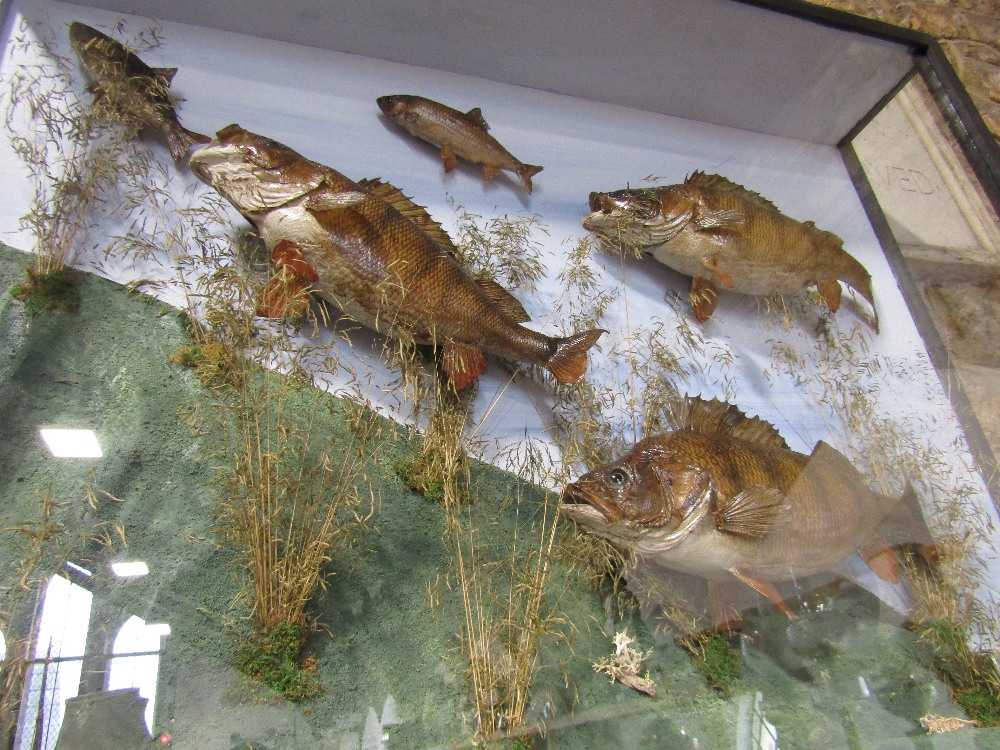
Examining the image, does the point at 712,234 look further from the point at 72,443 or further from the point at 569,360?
the point at 72,443

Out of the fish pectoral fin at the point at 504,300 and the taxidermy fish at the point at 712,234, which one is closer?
the fish pectoral fin at the point at 504,300

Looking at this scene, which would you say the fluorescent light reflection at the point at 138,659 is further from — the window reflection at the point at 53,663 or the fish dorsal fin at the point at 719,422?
the fish dorsal fin at the point at 719,422

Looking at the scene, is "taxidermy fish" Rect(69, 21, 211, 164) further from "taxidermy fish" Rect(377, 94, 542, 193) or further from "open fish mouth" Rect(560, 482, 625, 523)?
"open fish mouth" Rect(560, 482, 625, 523)

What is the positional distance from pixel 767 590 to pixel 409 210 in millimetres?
2468

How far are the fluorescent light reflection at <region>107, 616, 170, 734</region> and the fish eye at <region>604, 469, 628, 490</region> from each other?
5.95 feet

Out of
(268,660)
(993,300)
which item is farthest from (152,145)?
(993,300)

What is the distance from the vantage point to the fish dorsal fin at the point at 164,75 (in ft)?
11.6

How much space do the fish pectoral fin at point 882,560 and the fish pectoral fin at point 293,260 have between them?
2.95 metres

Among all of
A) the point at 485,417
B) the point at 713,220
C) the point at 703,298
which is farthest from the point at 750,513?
the point at 713,220

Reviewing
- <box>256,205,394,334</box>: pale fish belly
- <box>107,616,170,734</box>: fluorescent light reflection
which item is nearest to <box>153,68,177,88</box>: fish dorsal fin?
<box>256,205,394,334</box>: pale fish belly

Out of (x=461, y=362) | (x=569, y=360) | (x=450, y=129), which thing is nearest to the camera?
(x=461, y=362)

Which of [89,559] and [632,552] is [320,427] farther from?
[632,552]

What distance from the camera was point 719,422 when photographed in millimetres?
3551

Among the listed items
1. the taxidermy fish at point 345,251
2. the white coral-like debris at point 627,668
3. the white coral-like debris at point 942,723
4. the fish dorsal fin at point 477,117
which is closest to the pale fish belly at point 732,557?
the white coral-like debris at point 627,668
